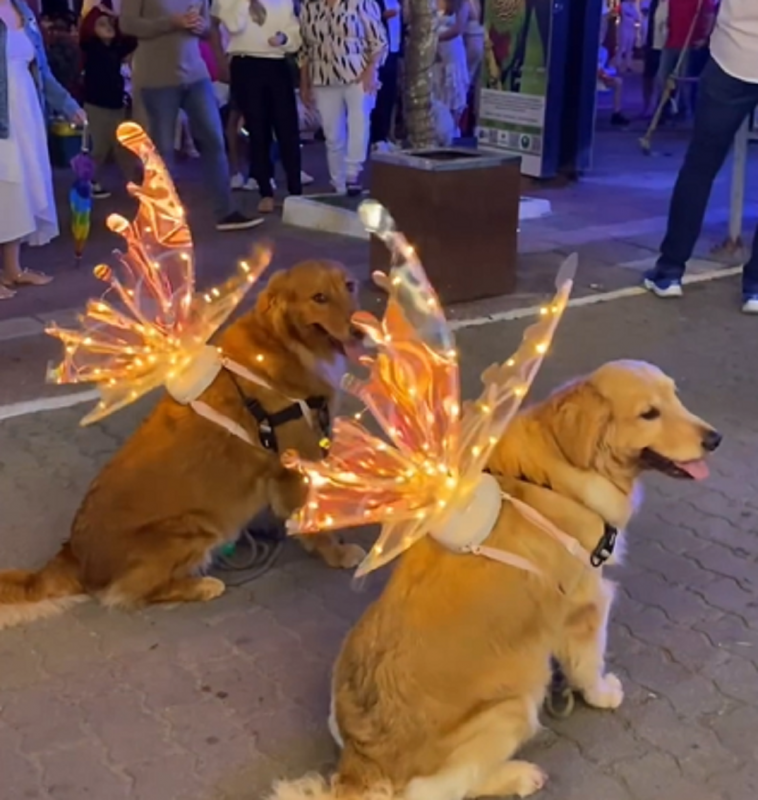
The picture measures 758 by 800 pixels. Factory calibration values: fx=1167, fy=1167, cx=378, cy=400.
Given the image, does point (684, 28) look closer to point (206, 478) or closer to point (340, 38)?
point (340, 38)

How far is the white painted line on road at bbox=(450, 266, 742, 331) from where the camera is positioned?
6562 mm

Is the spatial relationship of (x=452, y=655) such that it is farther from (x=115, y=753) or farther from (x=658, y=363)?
(x=658, y=363)

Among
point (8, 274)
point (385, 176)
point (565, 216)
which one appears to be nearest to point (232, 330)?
point (385, 176)

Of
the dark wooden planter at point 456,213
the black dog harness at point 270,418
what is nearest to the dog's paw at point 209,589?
the black dog harness at point 270,418

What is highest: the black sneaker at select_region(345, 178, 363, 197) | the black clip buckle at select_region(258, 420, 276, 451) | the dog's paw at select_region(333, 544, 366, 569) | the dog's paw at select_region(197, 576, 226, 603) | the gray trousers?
the black clip buckle at select_region(258, 420, 276, 451)

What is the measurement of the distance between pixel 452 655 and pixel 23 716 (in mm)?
1328

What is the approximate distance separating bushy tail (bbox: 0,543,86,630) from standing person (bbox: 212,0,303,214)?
6.21 m

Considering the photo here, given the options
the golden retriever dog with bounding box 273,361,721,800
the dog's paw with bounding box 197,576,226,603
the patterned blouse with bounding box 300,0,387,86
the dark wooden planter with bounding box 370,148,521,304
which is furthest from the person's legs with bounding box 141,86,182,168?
the golden retriever dog with bounding box 273,361,721,800

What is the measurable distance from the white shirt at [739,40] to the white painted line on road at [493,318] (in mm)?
1437

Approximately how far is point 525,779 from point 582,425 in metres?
0.87

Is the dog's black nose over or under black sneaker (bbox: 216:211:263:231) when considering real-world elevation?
over

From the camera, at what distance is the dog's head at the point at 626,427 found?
2.83 metres

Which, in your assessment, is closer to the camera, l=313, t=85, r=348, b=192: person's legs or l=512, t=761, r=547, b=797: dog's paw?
l=512, t=761, r=547, b=797: dog's paw

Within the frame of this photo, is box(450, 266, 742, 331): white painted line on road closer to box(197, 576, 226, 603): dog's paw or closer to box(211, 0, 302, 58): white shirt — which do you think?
box(197, 576, 226, 603): dog's paw
